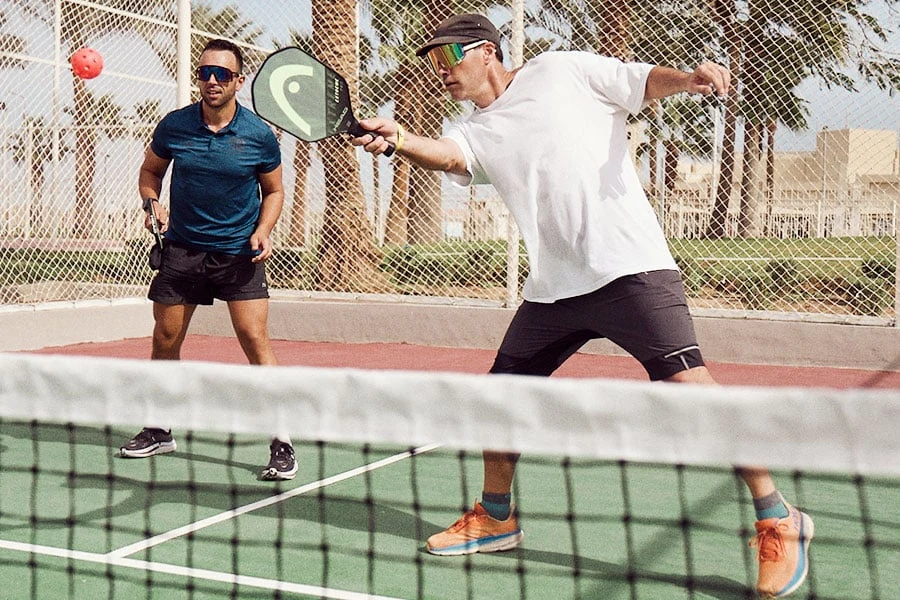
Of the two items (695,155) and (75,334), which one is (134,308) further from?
(695,155)

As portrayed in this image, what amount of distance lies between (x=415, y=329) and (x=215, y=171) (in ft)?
17.2

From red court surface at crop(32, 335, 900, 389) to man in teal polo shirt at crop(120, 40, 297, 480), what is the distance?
3.36 meters

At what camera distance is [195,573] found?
11.9ft

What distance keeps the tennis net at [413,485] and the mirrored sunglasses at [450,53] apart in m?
1.26

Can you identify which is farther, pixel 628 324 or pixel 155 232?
pixel 155 232

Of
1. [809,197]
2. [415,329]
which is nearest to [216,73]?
[415,329]

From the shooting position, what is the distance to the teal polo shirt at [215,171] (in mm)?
5109

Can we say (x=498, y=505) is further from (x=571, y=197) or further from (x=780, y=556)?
(x=571, y=197)

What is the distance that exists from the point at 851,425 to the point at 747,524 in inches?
91.9

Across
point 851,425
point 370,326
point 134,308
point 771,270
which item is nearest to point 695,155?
point 771,270

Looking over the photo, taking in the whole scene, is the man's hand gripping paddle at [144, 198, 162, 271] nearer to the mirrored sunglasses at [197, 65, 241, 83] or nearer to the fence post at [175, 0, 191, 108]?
the mirrored sunglasses at [197, 65, 241, 83]

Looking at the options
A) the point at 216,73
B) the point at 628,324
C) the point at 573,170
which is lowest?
the point at 628,324

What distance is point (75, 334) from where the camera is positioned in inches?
401

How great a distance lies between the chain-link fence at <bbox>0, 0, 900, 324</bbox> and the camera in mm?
9070
